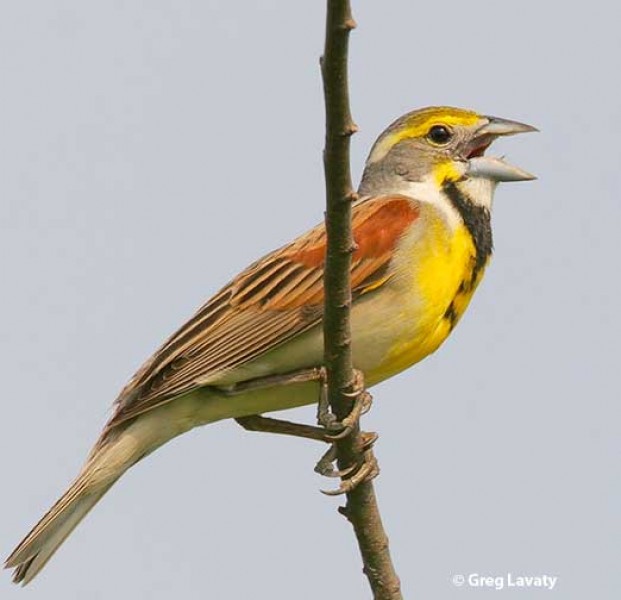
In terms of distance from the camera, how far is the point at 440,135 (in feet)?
24.7

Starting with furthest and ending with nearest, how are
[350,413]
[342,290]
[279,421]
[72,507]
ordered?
[279,421], [72,507], [350,413], [342,290]

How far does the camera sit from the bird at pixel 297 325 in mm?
6645

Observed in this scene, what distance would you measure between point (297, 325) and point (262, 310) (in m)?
0.26

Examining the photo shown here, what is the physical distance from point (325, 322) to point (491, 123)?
2367 mm

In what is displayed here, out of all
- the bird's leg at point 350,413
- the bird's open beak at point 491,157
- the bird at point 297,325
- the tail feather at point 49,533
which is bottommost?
the tail feather at point 49,533

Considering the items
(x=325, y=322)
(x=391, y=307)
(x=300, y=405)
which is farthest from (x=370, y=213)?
(x=325, y=322)

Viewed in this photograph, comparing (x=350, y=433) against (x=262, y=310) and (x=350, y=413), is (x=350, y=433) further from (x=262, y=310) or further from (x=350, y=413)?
(x=262, y=310)

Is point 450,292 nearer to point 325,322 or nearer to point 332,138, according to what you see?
point 325,322

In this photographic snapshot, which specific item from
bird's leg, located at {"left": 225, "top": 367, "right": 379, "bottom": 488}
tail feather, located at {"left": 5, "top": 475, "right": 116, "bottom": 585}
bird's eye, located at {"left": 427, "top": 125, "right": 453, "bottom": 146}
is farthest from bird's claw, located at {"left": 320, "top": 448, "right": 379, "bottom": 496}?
bird's eye, located at {"left": 427, "top": 125, "right": 453, "bottom": 146}

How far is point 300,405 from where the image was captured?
22.8ft

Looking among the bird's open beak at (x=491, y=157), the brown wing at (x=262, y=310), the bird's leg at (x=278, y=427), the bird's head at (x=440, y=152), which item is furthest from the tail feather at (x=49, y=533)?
the bird's open beak at (x=491, y=157)

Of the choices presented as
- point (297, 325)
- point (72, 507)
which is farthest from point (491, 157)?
point (72, 507)

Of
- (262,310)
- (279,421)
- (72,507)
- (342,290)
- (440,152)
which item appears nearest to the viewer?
(342,290)

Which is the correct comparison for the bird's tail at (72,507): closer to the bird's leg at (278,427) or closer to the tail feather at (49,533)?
the tail feather at (49,533)
